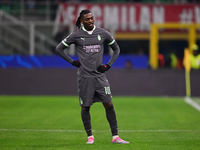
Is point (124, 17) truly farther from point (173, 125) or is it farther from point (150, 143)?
point (150, 143)

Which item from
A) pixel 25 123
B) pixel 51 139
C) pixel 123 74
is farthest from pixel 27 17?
pixel 51 139

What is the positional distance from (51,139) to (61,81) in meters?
10.6

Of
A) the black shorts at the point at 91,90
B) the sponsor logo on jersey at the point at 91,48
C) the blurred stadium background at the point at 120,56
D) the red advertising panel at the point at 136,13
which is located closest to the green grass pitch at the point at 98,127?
the black shorts at the point at 91,90

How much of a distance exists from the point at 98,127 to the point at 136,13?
42.4ft

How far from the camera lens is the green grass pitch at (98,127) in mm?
6570

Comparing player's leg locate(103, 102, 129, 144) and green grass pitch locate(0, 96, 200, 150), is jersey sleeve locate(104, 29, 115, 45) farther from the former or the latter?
green grass pitch locate(0, 96, 200, 150)

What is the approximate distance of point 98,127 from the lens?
8.80m

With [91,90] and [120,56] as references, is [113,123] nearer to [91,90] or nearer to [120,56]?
[91,90]

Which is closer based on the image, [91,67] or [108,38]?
[91,67]

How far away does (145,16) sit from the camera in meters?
20.8

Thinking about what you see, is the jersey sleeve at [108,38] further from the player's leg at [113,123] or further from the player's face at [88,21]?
the player's leg at [113,123]

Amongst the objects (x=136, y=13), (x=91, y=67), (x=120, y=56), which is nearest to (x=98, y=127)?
(x=91, y=67)

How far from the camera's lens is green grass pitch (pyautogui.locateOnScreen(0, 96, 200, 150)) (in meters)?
6.57

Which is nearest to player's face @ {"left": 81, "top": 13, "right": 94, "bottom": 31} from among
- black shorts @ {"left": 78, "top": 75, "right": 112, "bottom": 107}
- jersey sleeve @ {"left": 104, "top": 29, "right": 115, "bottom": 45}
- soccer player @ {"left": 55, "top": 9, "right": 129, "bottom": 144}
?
soccer player @ {"left": 55, "top": 9, "right": 129, "bottom": 144}
